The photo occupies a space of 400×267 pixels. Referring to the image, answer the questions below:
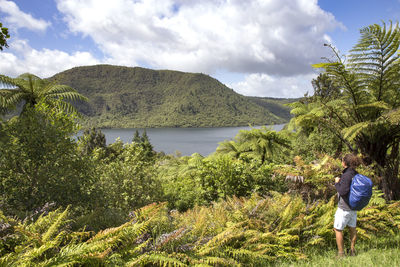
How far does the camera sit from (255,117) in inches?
7864

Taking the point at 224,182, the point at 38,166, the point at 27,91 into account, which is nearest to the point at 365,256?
the point at 224,182

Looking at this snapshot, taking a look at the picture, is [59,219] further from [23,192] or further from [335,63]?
[335,63]

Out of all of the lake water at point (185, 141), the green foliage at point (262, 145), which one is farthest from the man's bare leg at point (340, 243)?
the lake water at point (185, 141)

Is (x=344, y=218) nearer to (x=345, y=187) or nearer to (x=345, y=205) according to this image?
(x=345, y=205)

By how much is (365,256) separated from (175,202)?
4.41 m

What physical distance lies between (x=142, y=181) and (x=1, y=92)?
12.5 feet

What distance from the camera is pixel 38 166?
3.95 meters

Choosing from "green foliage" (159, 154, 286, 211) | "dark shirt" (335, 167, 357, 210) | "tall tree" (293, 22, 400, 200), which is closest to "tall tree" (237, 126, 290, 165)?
"green foliage" (159, 154, 286, 211)

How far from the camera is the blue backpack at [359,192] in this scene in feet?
9.91

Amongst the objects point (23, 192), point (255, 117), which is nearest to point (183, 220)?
point (23, 192)

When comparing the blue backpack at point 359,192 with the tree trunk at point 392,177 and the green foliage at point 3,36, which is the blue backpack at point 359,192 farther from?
the green foliage at point 3,36

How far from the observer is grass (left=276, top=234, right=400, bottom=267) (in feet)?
8.83

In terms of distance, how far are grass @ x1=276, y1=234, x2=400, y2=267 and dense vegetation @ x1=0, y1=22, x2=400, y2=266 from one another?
0.10 ft

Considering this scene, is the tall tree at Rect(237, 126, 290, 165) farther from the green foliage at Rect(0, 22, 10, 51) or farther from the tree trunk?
the green foliage at Rect(0, 22, 10, 51)
